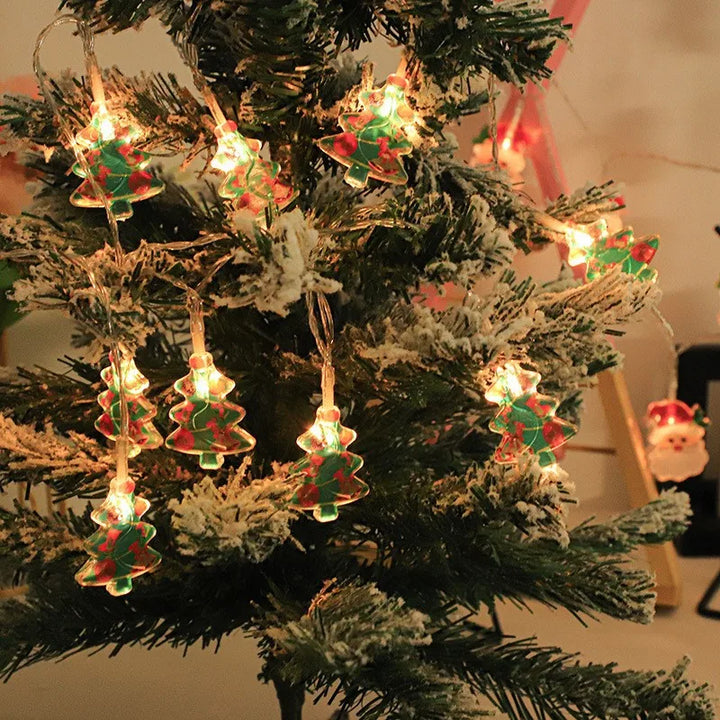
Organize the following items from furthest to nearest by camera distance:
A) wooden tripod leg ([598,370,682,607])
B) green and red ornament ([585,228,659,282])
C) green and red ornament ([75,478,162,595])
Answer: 1. wooden tripod leg ([598,370,682,607])
2. green and red ornament ([585,228,659,282])
3. green and red ornament ([75,478,162,595])

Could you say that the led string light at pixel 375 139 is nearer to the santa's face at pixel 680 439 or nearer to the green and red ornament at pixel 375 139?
the green and red ornament at pixel 375 139

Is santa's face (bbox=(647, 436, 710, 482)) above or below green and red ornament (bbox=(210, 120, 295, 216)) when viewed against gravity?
below

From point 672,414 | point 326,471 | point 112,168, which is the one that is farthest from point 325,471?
point 672,414

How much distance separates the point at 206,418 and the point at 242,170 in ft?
0.50

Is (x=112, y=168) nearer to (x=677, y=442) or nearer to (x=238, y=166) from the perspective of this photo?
A: (x=238, y=166)

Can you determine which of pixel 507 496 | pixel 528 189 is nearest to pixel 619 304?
pixel 507 496

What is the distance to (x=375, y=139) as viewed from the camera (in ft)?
1.60

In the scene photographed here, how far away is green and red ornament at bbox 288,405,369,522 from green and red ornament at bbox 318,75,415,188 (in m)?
0.15

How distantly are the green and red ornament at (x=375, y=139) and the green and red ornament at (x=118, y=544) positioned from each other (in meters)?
0.23

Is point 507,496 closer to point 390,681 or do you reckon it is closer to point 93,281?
point 390,681

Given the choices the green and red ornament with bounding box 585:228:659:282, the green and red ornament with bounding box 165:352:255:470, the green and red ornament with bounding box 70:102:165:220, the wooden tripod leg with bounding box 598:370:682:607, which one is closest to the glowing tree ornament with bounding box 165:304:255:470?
the green and red ornament with bounding box 165:352:255:470

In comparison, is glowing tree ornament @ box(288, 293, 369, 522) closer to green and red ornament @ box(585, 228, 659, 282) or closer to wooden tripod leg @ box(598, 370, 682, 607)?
green and red ornament @ box(585, 228, 659, 282)

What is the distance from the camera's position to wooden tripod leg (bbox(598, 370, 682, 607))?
1251 mm

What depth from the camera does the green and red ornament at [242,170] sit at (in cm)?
50
